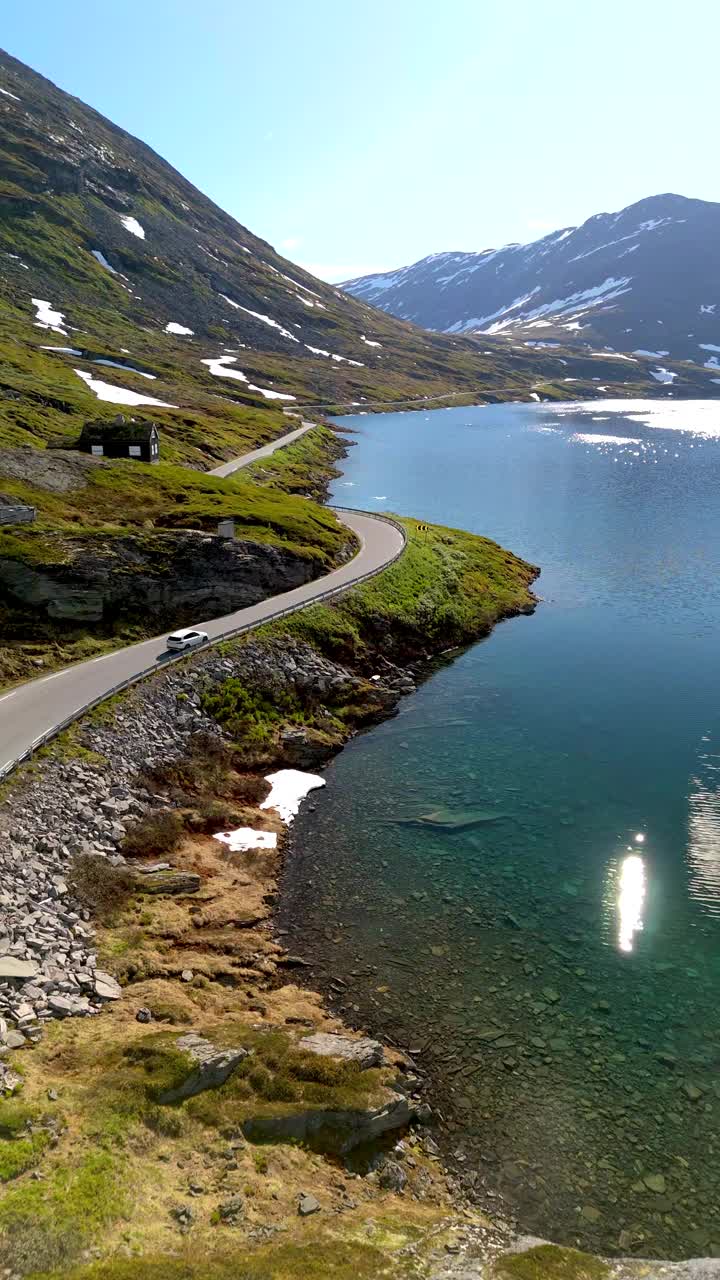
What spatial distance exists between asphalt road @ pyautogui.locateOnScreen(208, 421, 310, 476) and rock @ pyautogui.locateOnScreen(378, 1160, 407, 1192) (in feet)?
262

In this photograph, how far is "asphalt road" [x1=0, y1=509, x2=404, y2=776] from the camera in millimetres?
34312

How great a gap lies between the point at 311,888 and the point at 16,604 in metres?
29.5

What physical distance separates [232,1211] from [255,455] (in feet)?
351

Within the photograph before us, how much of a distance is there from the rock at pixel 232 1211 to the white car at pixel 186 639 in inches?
1247

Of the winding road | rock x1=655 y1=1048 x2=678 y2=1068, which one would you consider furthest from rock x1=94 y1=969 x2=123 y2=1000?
rock x1=655 y1=1048 x2=678 y2=1068

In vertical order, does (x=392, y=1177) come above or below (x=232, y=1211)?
below

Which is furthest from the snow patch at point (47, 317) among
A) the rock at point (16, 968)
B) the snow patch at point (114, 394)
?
the rock at point (16, 968)

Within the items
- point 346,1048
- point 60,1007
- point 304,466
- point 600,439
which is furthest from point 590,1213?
point 600,439

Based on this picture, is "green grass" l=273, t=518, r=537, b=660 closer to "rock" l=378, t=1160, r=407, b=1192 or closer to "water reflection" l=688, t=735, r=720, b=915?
"water reflection" l=688, t=735, r=720, b=915

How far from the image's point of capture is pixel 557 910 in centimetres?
2791

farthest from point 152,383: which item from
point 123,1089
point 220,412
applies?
point 123,1089

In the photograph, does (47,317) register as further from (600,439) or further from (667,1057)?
(667,1057)

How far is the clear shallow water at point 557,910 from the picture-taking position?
1930 centimetres

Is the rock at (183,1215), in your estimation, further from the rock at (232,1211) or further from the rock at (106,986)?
the rock at (106,986)
